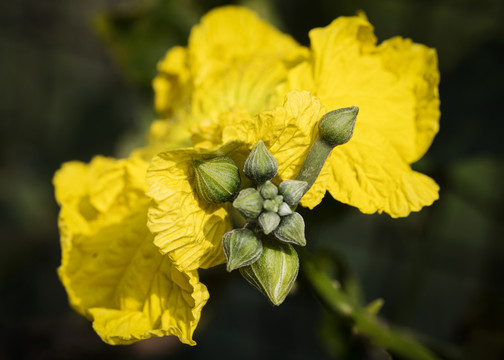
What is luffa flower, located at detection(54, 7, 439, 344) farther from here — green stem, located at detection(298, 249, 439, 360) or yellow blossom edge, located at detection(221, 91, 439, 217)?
green stem, located at detection(298, 249, 439, 360)

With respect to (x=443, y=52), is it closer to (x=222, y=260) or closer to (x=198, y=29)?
(x=198, y=29)

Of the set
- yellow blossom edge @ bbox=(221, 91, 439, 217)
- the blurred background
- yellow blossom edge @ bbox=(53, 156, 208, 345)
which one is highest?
yellow blossom edge @ bbox=(221, 91, 439, 217)

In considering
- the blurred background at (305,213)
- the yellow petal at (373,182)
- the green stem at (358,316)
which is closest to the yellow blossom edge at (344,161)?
the yellow petal at (373,182)

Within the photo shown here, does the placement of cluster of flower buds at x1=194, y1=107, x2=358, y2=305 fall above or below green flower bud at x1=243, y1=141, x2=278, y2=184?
below

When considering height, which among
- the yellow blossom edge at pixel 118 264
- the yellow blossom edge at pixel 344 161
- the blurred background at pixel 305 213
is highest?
the yellow blossom edge at pixel 344 161

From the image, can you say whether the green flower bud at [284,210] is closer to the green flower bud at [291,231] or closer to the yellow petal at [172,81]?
the green flower bud at [291,231]

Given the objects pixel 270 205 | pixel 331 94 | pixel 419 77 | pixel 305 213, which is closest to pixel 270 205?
pixel 270 205

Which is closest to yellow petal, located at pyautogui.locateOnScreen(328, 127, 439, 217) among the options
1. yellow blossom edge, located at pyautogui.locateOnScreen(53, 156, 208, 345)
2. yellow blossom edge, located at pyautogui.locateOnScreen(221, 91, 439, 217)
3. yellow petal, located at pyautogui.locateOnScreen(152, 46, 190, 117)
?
yellow blossom edge, located at pyautogui.locateOnScreen(221, 91, 439, 217)

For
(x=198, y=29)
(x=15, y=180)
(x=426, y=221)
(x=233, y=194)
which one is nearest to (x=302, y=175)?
(x=233, y=194)

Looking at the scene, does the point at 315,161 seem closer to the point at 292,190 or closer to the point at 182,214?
the point at 292,190
